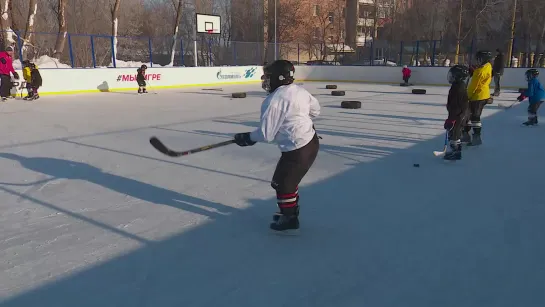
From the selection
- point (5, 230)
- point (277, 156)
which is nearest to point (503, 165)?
point (277, 156)

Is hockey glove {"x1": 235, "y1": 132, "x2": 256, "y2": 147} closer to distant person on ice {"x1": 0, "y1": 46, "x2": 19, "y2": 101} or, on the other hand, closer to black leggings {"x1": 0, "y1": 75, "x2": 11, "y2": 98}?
distant person on ice {"x1": 0, "y1": 46, "x2": 19, "y2": 101}

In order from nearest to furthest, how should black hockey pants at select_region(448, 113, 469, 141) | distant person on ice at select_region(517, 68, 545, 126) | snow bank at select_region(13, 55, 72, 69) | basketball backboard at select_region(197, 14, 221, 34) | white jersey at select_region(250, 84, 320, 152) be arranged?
1. white jersey at select_region(250, 84, 320, 152)
2. black hockey pants at select_region(448, 113, 469, 141)
3. distant person on ice at select_region(517, 68, 545, 126)
4. snow bank at select_region(13, 55, 72, 69)
5. basketball backboard at select_region(197, 14, 221, 34)

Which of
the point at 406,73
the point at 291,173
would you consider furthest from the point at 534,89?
the point at 406,73

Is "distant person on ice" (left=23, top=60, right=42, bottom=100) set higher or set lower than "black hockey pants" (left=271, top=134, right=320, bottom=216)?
higher

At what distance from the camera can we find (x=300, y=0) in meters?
39.3

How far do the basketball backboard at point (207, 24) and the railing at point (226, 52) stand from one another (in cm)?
68

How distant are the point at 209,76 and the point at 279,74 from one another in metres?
18.2

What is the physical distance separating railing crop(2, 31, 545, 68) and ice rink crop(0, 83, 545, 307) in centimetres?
1476

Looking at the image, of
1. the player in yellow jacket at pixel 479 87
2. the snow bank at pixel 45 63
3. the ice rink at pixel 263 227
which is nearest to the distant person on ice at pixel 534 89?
the ice rink at pixel 263 227

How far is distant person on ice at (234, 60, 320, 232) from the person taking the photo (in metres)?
2.76

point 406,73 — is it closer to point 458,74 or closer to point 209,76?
point 209,76

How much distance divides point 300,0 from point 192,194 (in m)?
38.9

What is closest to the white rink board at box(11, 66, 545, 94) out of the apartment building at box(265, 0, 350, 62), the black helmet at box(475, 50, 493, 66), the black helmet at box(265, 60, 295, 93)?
the apartment building at box(265, 0, 350, 62)

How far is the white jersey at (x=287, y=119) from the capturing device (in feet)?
9.02
